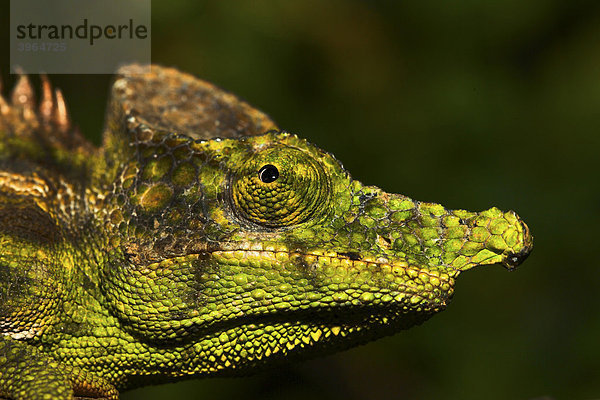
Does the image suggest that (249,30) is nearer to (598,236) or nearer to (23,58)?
(23,58)

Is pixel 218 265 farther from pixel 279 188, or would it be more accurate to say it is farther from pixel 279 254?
pixel 279 188

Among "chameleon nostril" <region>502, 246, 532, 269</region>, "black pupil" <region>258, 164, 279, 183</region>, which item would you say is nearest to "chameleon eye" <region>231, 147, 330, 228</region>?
"black pupil" <region>258, 164, 279, 183</region>

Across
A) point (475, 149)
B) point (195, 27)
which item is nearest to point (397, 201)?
point (475, 149)

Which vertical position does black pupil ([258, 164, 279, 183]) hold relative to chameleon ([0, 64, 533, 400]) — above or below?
above

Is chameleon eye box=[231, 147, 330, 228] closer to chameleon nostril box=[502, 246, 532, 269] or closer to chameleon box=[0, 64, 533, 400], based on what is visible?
chameleon box=[0, 64, 533, 400]

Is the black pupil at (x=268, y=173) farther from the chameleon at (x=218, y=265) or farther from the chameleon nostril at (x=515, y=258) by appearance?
the chameleon nostril at (x=515, y=258)

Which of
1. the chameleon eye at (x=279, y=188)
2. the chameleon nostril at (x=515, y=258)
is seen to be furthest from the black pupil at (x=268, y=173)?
the chameleon nostril at (x=515, y=258)

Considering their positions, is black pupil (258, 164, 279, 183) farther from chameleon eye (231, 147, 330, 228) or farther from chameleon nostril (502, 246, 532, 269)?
chameleon nostril (502, 246, 532, 269)
